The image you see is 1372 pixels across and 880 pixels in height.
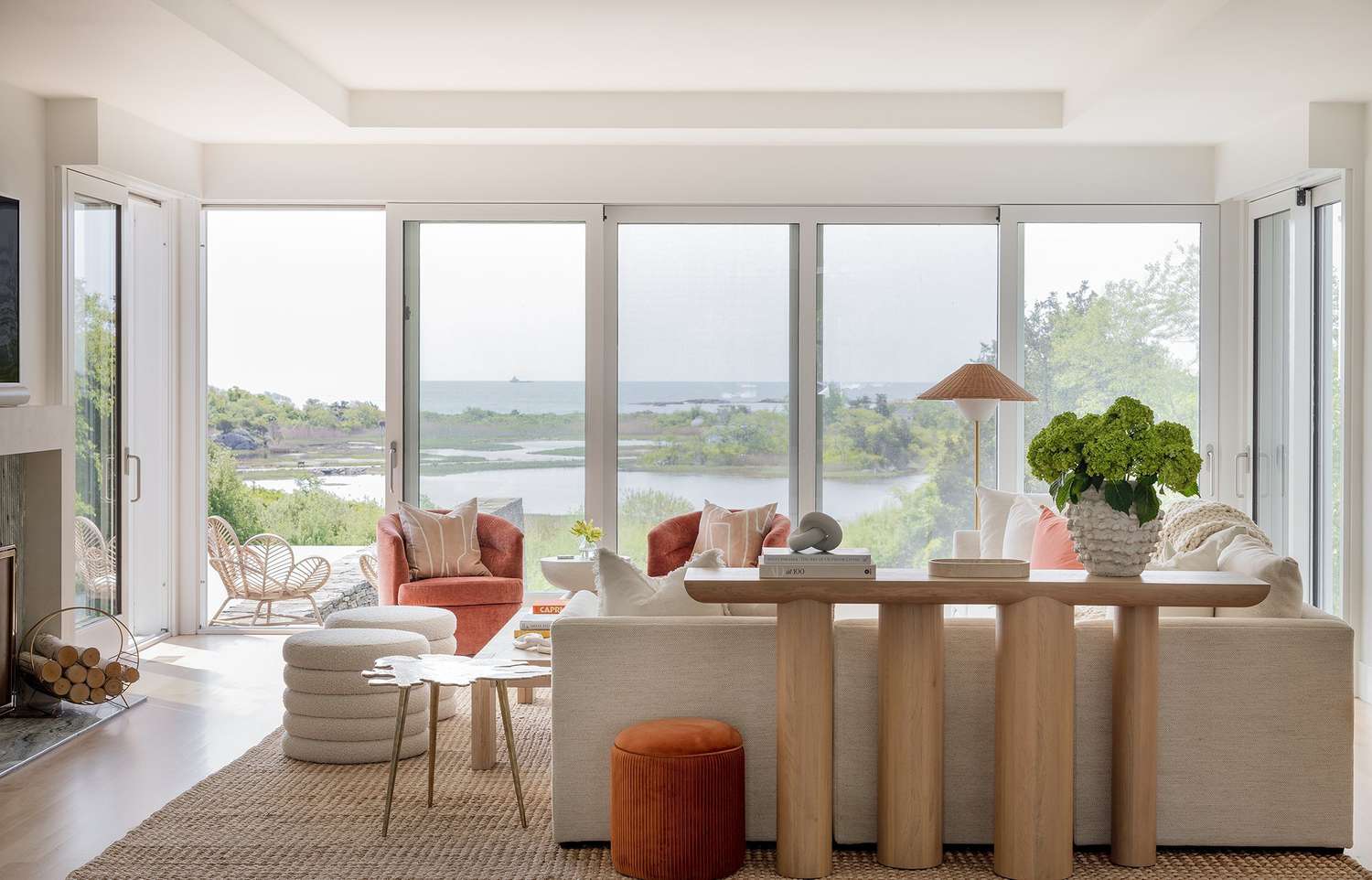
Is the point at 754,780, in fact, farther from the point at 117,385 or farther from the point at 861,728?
the point at 117,385

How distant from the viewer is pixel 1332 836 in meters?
3.38

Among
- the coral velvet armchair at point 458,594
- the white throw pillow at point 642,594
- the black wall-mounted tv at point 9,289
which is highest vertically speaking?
the black wall-mounted tv at point 9,289

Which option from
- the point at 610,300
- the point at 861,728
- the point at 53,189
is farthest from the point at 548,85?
the point at 861,728

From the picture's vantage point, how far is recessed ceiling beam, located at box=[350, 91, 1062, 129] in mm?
6141

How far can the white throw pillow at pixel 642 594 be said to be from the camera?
3.52 m

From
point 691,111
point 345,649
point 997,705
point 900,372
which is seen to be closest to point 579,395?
point 691,111

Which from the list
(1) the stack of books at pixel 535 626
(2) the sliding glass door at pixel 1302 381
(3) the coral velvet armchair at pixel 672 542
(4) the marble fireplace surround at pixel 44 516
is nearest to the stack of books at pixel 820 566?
(1) the stack of books at pixel 535 626

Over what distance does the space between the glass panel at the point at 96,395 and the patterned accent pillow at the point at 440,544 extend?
4.88 ft

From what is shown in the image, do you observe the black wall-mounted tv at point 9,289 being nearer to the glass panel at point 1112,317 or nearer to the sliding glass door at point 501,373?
the sliding glass door at point 501,373

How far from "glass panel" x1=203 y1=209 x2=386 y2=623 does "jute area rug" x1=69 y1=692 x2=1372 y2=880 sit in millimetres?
6543

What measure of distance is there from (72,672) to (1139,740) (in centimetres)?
417

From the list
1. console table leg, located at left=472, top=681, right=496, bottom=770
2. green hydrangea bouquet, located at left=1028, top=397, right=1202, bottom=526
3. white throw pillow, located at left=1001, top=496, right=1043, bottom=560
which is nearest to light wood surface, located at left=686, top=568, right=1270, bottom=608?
green hydrangea bouquet, located at left=1028, top=397, right=1202, bottom=526

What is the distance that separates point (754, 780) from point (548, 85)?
3.94 meters

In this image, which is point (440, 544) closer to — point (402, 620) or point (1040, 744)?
point (402, 620)
